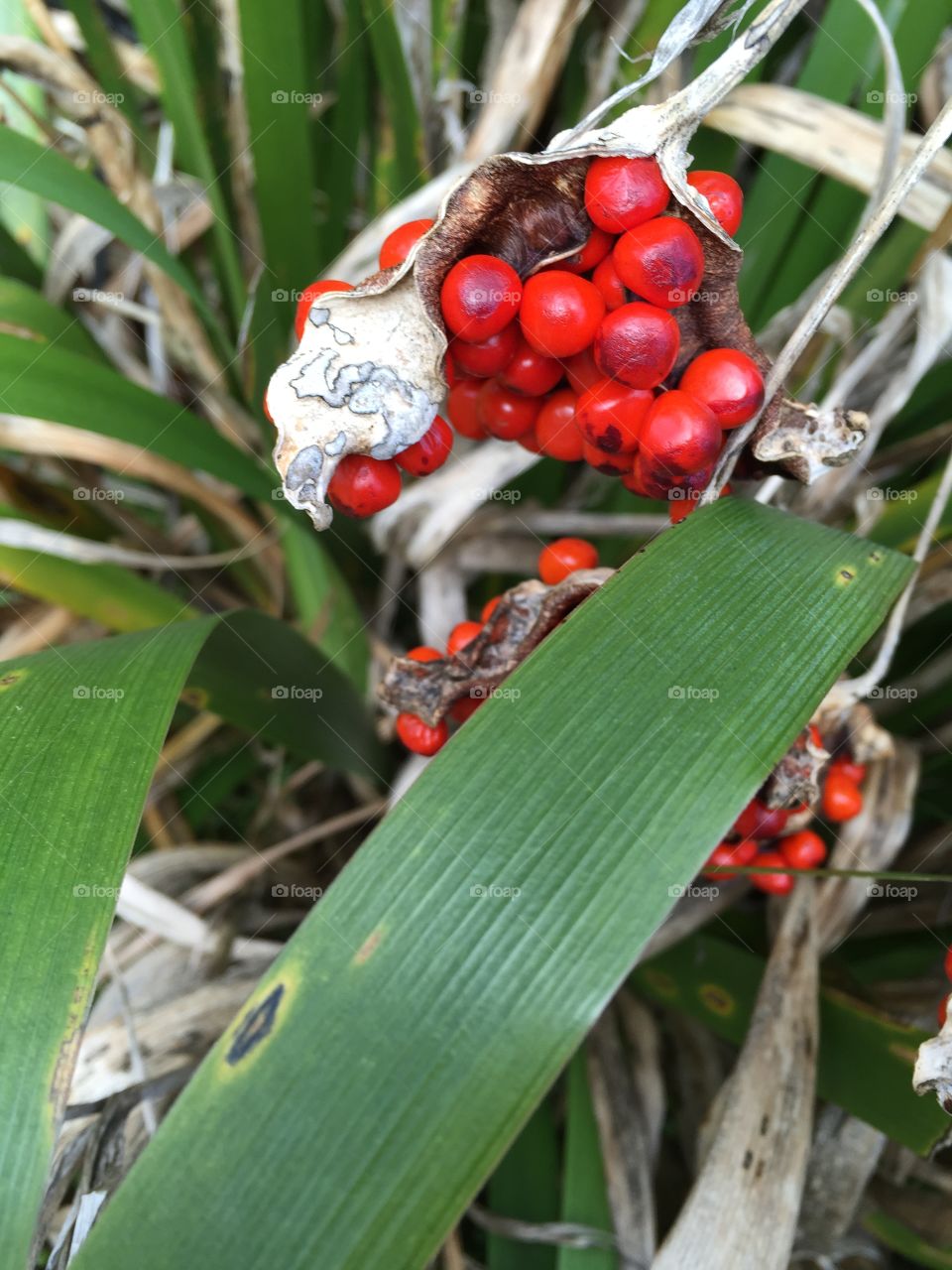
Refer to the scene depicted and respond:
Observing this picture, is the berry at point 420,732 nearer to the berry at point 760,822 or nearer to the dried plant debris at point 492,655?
the dried plant debris at point 492,655

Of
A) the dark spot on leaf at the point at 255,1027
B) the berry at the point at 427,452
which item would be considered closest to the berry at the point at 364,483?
the berry at the point at 427,452

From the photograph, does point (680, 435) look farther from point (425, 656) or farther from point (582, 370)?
point (425, 656)

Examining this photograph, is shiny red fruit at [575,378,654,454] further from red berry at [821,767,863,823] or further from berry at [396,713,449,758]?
red berry at [821,767,863,823]

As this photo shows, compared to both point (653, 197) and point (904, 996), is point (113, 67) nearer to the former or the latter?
point (653, 197)

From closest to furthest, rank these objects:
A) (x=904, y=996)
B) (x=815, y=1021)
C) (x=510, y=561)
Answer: (x=815, y=1021) → (x=904, y=996) → (x=510, y=561)

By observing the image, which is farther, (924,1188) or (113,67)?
(113,67)

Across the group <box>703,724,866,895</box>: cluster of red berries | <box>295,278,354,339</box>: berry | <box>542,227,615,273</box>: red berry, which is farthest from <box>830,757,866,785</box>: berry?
<box>295,278,354,339</box>: berry

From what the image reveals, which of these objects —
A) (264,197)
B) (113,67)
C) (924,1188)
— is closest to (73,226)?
(113,67)
